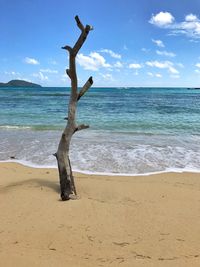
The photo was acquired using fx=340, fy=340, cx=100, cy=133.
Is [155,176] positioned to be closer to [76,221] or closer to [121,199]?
[121,199]

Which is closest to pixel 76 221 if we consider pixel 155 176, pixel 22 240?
pixel 22 240

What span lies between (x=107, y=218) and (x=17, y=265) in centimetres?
162

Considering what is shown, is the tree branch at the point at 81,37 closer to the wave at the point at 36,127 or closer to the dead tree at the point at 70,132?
the dead tree at the point at 70,132

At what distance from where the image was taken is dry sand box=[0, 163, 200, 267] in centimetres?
398

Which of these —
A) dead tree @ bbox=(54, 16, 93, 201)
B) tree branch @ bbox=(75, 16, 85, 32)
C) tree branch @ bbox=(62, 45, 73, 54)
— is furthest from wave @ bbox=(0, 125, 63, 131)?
tree branch @ bbox=(75, 16, 85, 32)

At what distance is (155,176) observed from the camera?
792cm

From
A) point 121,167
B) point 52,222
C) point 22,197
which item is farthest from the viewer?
point 121,167

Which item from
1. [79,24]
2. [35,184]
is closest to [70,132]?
[35,184]

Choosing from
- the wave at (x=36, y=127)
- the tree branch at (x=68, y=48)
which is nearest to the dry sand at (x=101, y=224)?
the tree branch at (x=68, y=48)

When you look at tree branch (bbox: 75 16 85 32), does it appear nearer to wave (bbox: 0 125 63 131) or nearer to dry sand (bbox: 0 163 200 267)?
dry sand (bbox: 0 163 200 267)

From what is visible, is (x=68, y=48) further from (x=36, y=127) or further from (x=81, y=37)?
(x=36, y=127)

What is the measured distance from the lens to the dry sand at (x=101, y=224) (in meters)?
3.98

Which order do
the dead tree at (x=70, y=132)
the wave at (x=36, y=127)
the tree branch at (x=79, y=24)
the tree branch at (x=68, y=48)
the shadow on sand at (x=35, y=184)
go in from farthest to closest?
the wave at (x=36, y=127) < the shadow on sand at (x=35, y=184) < the tree branch at (x=68, y=48) < the dead tree at (x=70, y=132) < the tree branch at (x=79, y=24)

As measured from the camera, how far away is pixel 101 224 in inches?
189
